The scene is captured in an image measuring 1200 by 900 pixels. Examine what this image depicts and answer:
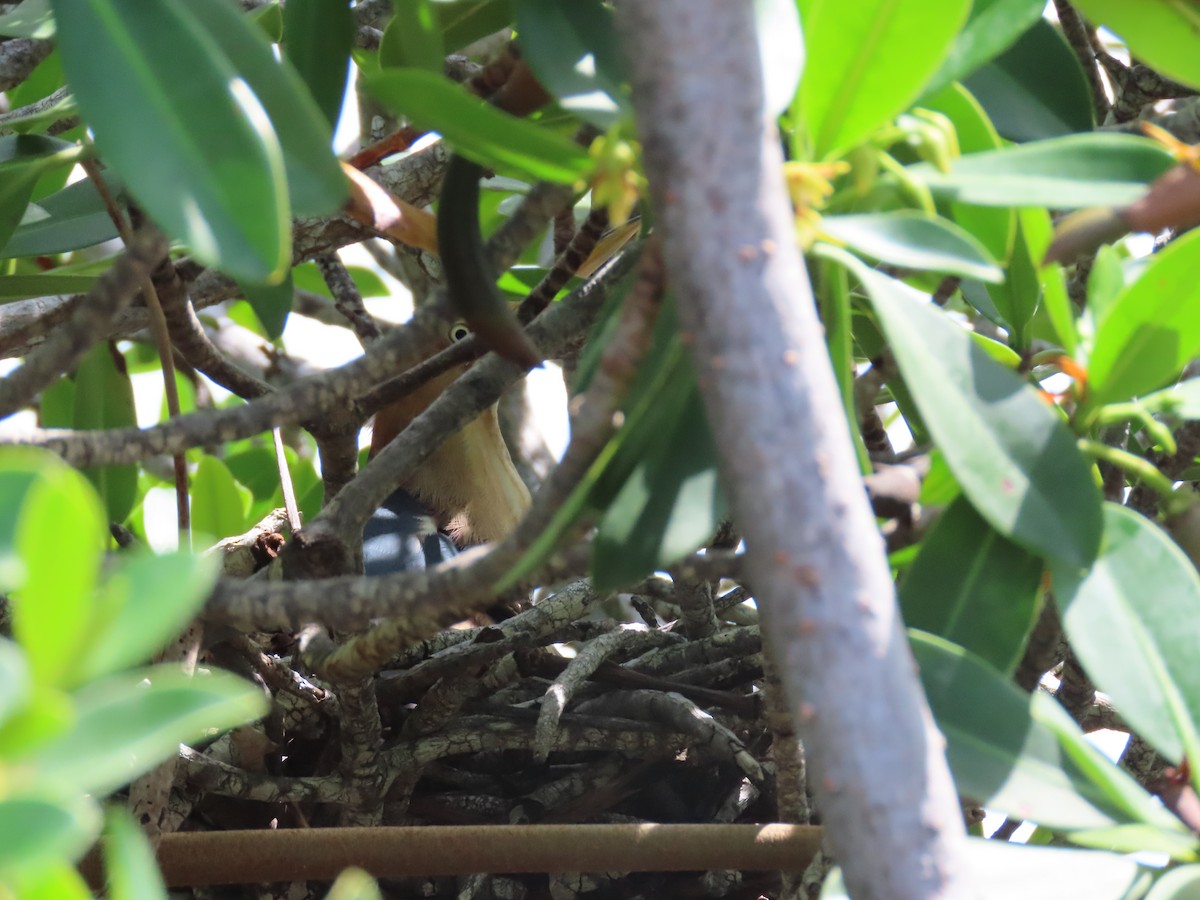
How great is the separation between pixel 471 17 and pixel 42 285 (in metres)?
0.61

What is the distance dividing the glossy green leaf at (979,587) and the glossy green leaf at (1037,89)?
33cm

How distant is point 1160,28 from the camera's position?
69 centimetres

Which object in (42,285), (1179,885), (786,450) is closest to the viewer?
(786,450)

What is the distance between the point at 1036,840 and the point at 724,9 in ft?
3.14

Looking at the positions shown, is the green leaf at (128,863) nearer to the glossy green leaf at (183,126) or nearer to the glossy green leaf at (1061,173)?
the glossy green leaf at (183,126)

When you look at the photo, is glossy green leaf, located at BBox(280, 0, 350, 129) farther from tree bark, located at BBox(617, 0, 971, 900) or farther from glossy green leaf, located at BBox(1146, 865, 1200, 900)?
glossy green leaf, located at BBox(1146, 865, 1200, 900)

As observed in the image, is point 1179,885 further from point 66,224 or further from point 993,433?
point 66,224

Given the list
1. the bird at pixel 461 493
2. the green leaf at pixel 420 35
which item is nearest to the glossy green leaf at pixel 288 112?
the green leaf at pixel 420 35

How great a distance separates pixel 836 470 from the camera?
0.44 m

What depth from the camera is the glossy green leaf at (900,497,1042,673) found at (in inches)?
26.6

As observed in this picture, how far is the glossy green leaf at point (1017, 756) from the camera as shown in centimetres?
59

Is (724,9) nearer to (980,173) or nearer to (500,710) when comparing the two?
(980,173)

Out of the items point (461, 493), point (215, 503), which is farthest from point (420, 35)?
point (461, 493)

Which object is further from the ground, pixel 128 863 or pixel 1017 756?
pixel 128 863
